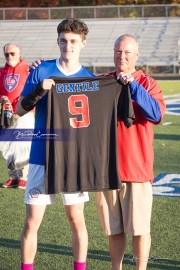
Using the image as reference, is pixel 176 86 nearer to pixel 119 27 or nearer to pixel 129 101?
pixel 119 27

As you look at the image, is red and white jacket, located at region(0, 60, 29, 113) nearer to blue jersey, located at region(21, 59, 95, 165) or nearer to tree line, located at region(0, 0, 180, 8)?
blue jersey, located at region(21, 59, 95, 165)

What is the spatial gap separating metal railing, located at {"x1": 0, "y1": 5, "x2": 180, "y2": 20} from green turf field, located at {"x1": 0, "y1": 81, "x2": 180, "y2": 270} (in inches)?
1138

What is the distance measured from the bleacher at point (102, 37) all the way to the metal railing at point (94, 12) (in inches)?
31.0

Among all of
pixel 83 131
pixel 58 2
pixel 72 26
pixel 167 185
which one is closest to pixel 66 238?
pixel 83 131

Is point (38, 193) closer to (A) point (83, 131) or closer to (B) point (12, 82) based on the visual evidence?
(A) point (83, 131)

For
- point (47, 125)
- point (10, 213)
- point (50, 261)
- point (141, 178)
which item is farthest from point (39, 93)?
point (10, 213)

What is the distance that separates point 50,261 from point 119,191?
43.2 inches

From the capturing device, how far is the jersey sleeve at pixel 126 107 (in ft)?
13.5

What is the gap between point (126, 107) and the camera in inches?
164

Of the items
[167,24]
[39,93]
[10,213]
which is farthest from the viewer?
[167,24]

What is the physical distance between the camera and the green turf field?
5031 millimetres

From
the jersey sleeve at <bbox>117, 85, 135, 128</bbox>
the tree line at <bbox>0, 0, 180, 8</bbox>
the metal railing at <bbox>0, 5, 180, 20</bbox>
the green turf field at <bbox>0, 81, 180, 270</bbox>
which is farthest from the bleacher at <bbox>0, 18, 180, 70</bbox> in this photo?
the jersey sleeve at <bbox>117, 85, 135, 128</bbox>

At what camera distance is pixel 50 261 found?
510 cm

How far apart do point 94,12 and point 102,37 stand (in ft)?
6.31
